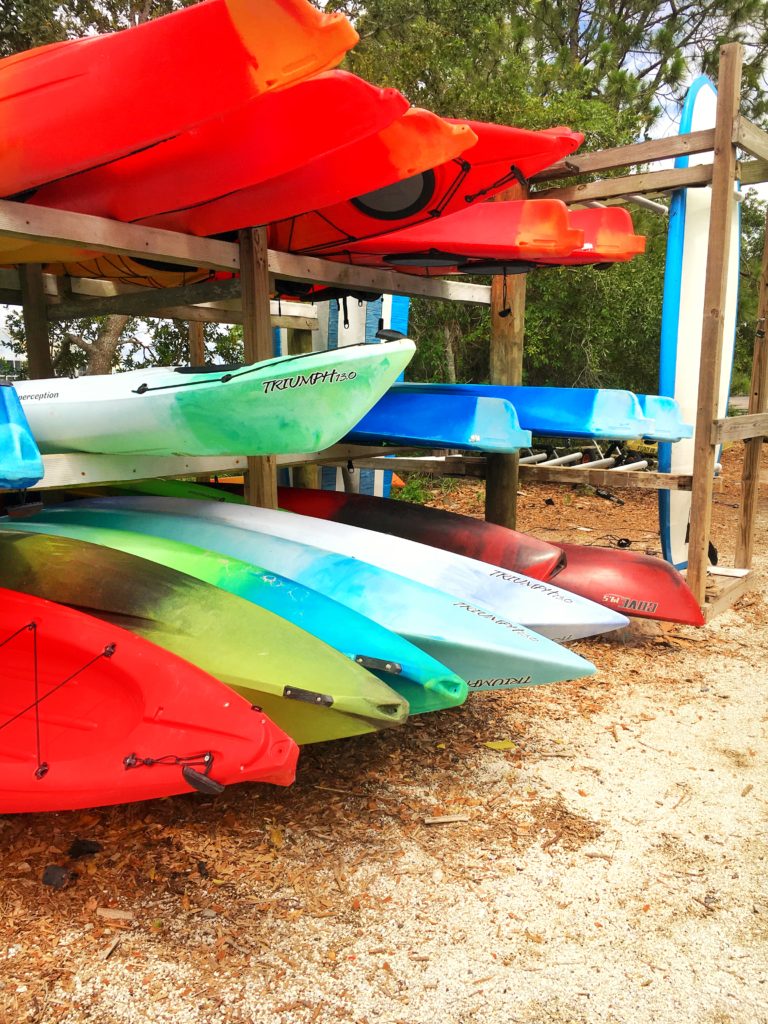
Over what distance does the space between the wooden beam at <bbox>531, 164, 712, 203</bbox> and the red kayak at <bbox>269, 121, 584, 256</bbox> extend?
2.13 ft

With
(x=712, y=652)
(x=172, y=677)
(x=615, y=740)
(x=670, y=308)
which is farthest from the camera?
(x=670, y=308)

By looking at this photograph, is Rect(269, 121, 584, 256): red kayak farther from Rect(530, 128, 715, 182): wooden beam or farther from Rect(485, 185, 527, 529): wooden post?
Rect(485, 185, 527, 529): wooden post

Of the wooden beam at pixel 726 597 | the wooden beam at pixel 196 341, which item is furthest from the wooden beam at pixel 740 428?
the wooden beam at pixel 196 341

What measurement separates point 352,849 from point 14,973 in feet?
3.02

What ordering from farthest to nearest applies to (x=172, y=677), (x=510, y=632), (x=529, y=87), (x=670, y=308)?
1. (x=529, y=87)
2. (x=670, y=308)
3. (x=510, y=632)
4. (x=172, y=677)

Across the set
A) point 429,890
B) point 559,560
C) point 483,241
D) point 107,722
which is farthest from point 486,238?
point 429,890

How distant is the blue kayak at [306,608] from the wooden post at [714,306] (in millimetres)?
2443

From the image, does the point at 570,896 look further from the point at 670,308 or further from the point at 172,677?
the point at 670,308

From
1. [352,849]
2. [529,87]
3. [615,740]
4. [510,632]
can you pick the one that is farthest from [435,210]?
[529,87]

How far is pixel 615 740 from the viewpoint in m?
3.14

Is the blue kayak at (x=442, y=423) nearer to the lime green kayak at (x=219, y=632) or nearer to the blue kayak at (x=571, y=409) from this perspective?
the blue kayak at (x=571, y=409)

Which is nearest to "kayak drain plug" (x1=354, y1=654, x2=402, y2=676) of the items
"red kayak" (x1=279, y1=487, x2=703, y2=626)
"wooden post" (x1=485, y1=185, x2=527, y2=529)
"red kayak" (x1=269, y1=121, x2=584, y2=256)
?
"red kayak" (x1=279, y1=487, x2=703, y2=626)

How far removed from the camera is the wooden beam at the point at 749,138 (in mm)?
4113

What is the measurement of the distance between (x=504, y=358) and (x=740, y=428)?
1.46 meters
